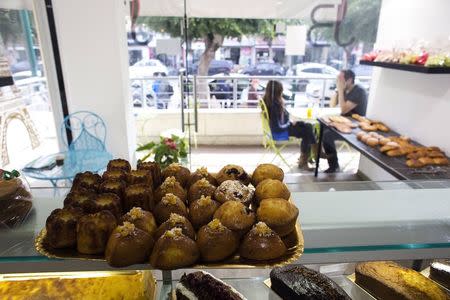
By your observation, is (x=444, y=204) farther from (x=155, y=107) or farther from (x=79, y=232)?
(x=155, y=107)

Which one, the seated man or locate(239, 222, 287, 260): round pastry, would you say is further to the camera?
the seated man

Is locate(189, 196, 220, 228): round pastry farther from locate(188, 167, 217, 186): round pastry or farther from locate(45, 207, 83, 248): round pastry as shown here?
locate(45, 207, 83, 248): round pastry

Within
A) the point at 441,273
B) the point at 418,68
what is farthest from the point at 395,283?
the point at 418,68

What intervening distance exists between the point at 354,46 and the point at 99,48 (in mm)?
3297

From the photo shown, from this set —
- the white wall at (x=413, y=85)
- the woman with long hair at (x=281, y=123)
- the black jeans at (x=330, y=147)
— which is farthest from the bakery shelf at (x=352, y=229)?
the woman with long hair at (x=281, y=123)

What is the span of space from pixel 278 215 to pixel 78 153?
2788 millimetres

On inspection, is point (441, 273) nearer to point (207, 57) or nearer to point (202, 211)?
point (202, 211)

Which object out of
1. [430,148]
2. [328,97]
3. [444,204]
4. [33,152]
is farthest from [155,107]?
[444,204]

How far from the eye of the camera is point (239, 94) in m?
5.58

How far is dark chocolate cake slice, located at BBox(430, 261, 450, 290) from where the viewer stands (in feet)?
3.57

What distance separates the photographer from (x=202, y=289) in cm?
93

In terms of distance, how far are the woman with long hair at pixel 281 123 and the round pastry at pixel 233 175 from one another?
11.2ft

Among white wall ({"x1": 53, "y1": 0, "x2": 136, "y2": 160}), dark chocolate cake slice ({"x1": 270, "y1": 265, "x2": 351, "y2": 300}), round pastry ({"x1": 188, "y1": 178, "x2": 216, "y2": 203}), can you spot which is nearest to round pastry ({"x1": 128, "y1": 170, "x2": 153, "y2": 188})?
round pastry ({"x1": 188, "y1": 178, "x2": 216, "y2": 203})

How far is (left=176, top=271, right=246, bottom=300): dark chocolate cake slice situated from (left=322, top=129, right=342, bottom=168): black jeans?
10.8 feet
